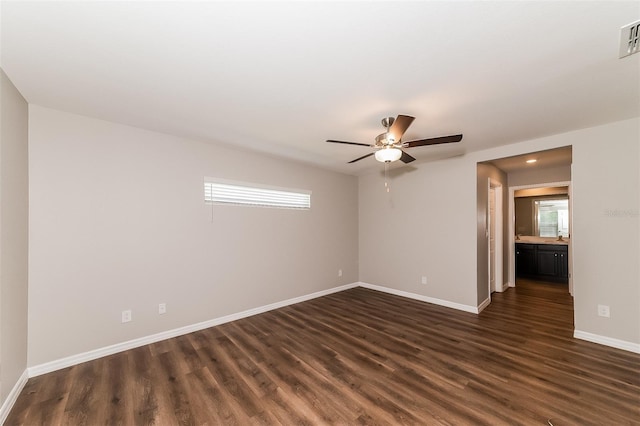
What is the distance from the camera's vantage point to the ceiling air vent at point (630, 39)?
1.47 m

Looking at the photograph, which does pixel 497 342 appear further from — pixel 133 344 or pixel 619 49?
pixel 133 344

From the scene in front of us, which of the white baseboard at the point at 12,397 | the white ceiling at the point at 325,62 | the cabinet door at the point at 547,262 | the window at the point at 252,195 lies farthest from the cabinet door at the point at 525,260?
the white baseboard at the point at 12,397

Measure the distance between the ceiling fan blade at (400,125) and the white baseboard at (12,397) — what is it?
3659 mm

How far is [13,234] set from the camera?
78.9 inches

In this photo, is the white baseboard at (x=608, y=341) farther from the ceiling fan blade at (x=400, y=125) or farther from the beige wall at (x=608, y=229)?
the ceiling fan blade at (x=400, y=125)

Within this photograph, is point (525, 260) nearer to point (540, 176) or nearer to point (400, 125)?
point (540, 176)

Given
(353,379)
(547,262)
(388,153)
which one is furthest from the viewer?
(547,262)

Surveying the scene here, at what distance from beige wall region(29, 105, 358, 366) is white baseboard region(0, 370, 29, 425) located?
0.15m

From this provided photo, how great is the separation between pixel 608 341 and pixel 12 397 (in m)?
5.65

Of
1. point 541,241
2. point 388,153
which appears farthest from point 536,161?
point 388,153

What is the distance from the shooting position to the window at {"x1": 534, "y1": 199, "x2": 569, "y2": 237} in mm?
6125

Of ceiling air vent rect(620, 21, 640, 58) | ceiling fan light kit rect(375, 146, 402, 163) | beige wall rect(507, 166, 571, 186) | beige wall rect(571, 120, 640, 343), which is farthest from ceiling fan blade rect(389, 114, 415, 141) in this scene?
beige wall rect(507, 166, 571, 186)

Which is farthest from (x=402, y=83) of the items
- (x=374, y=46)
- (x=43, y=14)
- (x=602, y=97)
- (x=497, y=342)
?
(x=497, y=342)

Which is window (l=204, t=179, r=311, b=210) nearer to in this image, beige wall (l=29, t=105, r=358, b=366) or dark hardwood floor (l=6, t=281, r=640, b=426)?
beige wall (l=29, t=105, r=358, b=366)
